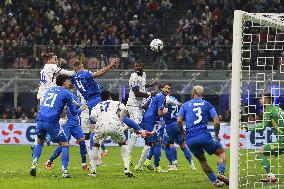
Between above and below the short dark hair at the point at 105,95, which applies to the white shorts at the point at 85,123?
below

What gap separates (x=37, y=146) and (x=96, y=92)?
2.79m

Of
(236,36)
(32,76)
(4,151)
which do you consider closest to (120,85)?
(32,76)

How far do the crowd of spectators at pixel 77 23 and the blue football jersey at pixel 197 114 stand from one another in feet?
66.5

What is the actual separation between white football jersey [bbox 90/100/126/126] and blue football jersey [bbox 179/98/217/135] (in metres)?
2.10

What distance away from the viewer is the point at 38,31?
39.6 m

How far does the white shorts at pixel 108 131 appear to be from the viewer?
57.2 ft

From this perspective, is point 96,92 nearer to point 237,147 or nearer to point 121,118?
point 121,118

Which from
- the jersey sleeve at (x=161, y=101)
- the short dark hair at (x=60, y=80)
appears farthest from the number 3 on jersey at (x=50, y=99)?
the jersey sleeve at (x=161, y=101)

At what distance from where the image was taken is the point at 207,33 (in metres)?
37.8

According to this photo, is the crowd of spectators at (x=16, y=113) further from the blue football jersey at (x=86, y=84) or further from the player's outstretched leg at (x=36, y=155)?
the player's outstretched leg at (x=36, y=155)

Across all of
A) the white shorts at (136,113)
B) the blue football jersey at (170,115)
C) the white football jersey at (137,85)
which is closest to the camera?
the blue football jersey at (170,115)

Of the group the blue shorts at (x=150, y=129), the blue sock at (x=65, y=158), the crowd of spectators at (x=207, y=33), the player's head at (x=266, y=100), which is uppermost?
the crowd of spectators at (x=207, y=33)

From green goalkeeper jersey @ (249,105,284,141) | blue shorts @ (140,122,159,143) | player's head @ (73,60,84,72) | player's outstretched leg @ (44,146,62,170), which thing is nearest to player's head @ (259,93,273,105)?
green goalkeeper jersey @ (249,105,284,141)

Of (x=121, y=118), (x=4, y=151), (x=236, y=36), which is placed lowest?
(x=4, y=151)
